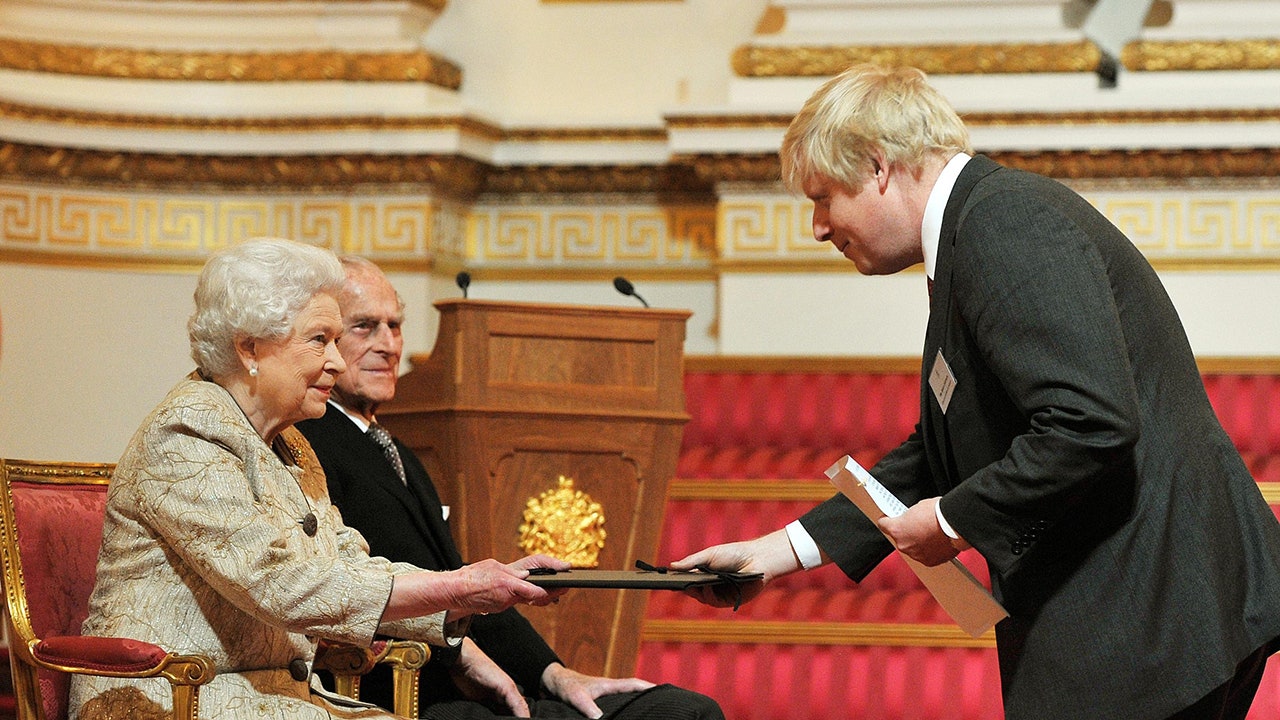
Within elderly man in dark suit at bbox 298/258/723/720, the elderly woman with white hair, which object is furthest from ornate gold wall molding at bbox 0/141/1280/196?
the elderly woman with white hair

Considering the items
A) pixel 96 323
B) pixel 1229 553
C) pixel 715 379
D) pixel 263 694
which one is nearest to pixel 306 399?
pixel 263 694

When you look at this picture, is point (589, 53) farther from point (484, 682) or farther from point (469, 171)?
point (484, 682)

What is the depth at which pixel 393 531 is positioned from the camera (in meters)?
3.10

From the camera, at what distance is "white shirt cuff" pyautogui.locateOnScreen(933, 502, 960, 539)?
6.77ft

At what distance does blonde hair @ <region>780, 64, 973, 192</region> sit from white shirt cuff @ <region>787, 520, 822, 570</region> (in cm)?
64

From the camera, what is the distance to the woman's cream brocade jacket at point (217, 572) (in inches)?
89.0

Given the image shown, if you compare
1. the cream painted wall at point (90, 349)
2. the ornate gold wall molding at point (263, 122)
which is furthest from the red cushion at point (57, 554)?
the ornate gold wall molding at point (263, 122)

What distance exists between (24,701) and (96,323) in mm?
3582

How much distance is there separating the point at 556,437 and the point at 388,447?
833mm

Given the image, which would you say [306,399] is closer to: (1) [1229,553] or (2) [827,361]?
(1) [1229,553]

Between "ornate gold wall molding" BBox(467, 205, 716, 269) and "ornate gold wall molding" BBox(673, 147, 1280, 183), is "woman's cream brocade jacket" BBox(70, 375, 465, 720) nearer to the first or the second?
"ornate gold wall molding" BBox(673, 147, 1280, 183)

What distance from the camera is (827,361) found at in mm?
5137

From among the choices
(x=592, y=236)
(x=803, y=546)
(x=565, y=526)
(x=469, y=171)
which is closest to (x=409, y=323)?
(x=469, y=171)

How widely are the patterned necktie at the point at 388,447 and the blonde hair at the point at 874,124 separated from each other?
1.31m
